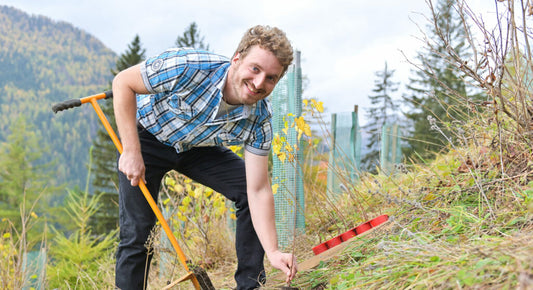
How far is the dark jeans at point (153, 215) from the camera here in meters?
2.61

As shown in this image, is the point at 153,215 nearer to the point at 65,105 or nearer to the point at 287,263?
the point at 65,105

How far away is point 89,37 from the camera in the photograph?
192 metres

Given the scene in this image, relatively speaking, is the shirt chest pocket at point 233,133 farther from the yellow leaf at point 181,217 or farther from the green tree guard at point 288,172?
the yellow leaf at point 181,217

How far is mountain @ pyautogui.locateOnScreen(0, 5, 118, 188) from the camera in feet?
360

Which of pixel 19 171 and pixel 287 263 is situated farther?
pixel 19 171

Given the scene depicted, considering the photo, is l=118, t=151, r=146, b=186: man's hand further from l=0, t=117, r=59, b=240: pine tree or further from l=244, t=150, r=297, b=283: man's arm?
l=0, t=117, r=59, b=240: pine tree

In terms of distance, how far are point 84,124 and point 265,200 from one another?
12165 cm

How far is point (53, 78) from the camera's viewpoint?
472ft

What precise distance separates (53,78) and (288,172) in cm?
15727

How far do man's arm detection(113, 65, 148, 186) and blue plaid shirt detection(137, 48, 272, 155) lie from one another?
8 cm

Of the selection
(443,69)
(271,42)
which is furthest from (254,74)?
(443,69)

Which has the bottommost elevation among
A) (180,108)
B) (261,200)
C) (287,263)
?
(287,263)

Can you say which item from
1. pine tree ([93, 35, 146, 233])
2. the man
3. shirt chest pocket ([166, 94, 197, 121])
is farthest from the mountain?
shirt chest pocket ([166, 94, 197, 121])

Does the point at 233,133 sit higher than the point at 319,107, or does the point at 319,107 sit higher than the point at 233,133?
the point at 319,107
